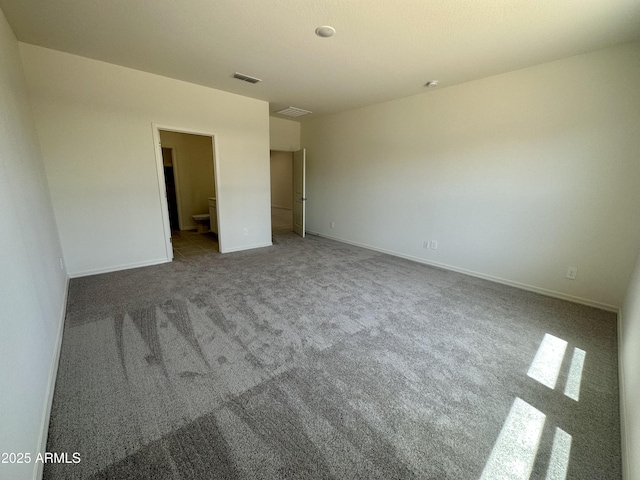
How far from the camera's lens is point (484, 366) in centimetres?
187

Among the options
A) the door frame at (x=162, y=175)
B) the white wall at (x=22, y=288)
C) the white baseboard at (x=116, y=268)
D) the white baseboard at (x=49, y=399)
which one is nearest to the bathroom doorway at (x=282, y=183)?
the door frame at (x=162, y=175)

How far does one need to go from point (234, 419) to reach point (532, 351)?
230 cm

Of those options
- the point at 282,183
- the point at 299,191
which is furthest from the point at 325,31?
the point at 282,183

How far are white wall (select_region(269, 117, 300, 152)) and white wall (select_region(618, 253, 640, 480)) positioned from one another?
5911 millimetres

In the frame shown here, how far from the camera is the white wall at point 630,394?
114cm

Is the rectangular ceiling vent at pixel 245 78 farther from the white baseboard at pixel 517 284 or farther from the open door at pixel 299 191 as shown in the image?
Answer: the white baseboard at pixel 517 284

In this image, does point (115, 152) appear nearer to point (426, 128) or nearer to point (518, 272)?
point (426, 128)

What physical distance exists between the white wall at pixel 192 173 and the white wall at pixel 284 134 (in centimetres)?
165

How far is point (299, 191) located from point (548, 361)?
5077mm

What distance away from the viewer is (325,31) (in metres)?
2.28

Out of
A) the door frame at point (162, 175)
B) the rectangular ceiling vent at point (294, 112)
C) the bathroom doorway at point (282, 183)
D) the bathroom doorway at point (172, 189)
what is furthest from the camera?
the bathroom doorway at point (282, 183)

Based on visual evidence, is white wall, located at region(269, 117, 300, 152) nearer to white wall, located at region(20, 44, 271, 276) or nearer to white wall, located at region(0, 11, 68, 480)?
white wall, located at region(20, 44, 271, 276)

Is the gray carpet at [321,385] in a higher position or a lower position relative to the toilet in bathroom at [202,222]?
lower

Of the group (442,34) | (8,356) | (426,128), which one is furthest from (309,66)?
(8,356)
